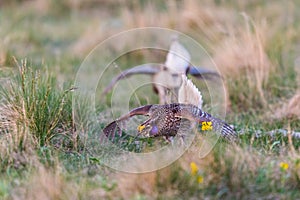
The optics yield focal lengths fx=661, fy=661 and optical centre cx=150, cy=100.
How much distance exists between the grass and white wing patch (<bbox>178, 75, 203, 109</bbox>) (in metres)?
0.41

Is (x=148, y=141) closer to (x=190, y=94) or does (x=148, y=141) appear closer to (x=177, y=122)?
(x=177, y=122)

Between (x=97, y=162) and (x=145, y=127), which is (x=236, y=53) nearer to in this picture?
(x=145, y=127)

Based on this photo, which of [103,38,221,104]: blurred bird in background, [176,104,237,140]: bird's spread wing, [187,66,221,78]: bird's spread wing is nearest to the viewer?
[176,104,237,140]: bird's spread wing

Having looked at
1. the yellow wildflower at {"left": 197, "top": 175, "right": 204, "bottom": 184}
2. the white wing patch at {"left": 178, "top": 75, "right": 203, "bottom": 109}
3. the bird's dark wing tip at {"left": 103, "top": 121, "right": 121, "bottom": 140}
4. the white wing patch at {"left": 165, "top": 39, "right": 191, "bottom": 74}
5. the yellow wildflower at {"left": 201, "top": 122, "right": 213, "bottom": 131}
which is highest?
the white wing patch at {"left": 165, "top": 39, "right": 191, "bottom": 74}

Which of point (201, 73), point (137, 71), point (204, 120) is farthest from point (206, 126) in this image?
point (137, 71)

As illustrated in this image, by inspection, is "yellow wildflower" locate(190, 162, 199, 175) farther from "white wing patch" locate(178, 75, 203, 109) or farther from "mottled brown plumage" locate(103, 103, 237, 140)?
"white wing patch" locate(178, 75, 203, 109)

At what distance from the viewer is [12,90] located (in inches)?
183

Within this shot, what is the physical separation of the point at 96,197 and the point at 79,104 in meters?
1.45

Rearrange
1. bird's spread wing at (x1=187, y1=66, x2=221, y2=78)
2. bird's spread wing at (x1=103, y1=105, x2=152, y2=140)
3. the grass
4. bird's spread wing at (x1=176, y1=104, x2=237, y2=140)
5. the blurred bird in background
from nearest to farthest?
the grass → bird's spread wing at (x1=176, y1=104, x2=237, y2=140) → bird's spread wing at (x1=103, y1=105, x2=152, y2=140) → the blurred bird in background → bird's spread wing at (x1=187, y1=66, x2=221, y2=78)

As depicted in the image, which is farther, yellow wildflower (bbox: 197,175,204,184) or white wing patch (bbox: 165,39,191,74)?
white wing patch (bbox: 165,39,191,74)

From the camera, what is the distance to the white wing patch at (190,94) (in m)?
4.75

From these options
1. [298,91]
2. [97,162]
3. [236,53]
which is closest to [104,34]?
[236,53]

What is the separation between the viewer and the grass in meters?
3.69

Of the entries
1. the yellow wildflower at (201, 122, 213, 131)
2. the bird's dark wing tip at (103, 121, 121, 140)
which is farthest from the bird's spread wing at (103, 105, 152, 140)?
the yellow wildflower at (201, 122, 213, 131)
